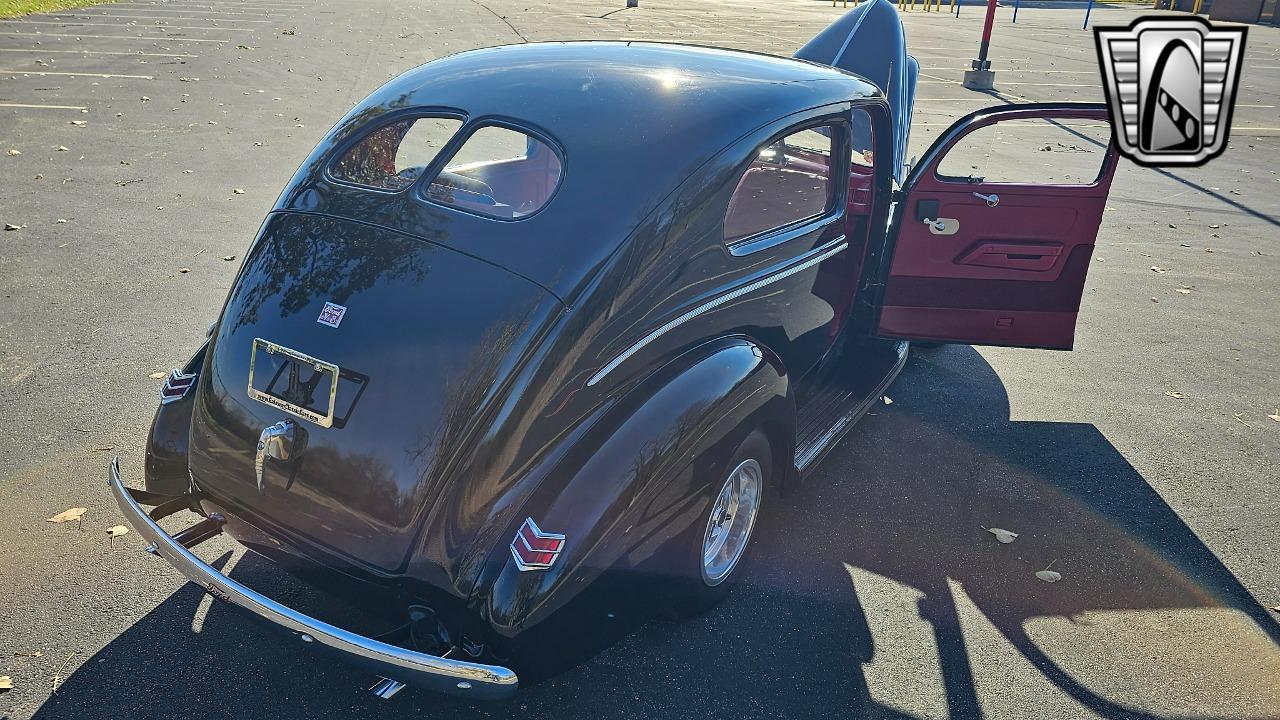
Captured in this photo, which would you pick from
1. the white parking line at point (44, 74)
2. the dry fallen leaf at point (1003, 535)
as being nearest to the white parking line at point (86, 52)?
the white parking line at point (44, 74)

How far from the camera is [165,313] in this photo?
572 cm

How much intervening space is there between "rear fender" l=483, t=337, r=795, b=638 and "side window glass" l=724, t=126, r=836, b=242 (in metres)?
0.64

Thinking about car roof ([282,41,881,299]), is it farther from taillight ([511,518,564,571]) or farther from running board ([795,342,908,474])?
running board ([795,342,908,474])

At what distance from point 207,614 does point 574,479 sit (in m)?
1.65

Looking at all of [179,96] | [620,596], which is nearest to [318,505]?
[620,596]

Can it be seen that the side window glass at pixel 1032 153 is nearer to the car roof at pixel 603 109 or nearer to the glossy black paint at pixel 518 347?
the car roof at pixel 603 109

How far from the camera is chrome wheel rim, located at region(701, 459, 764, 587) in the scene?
3383 mm

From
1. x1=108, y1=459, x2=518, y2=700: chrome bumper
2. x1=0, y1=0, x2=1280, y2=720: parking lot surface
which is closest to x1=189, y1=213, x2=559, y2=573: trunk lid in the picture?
x1=108, y1=459, x2=518, y2=700: chrome bumper

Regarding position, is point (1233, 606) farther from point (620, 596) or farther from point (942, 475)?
point (620, 596)

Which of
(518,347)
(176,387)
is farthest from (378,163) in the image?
(518,347)

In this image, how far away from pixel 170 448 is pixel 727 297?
7.09 feet

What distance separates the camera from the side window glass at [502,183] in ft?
10.8

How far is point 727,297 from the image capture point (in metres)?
3.40

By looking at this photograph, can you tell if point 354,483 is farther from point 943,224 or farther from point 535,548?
point 943,224
